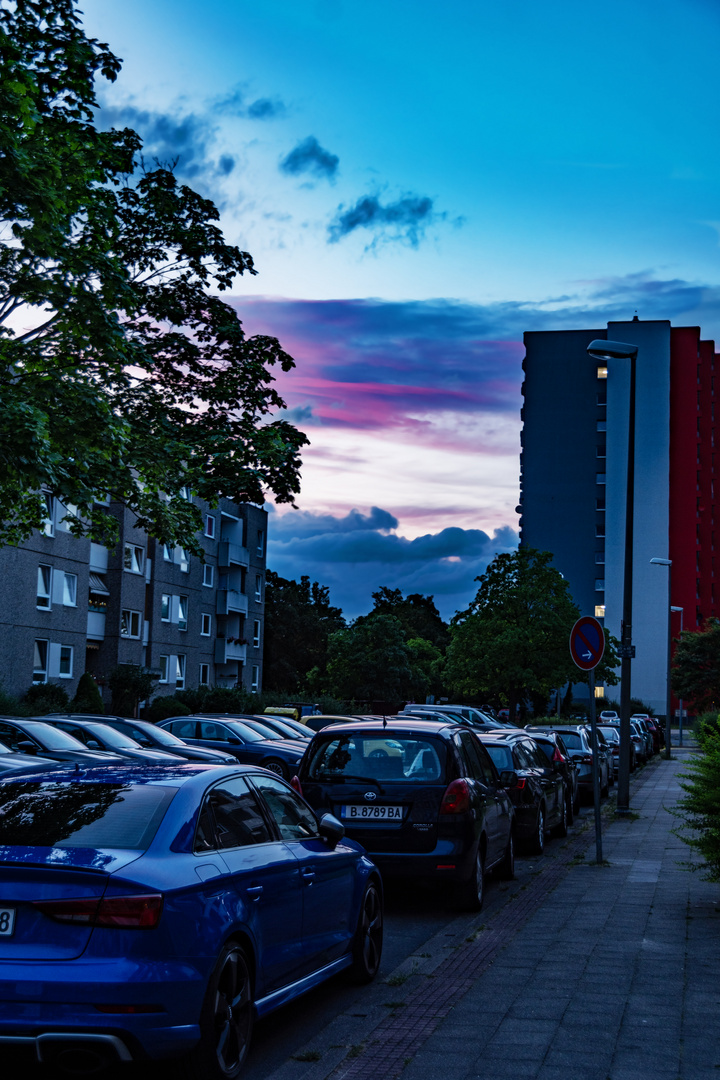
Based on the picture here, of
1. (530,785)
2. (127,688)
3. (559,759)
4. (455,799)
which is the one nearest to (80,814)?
(455,799)

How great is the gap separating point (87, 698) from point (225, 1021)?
36.5 meters

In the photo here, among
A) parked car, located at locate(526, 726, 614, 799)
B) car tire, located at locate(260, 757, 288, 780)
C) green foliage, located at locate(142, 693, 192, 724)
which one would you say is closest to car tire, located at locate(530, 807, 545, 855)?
parked car, located at locate(526, 726, 614, 799)

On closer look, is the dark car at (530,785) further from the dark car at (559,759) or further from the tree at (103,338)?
the tree at (103,338)

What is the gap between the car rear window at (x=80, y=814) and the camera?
5.28m

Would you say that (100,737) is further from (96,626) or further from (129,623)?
(129,623)

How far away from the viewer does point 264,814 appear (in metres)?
6.52

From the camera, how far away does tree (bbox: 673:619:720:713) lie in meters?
72.6

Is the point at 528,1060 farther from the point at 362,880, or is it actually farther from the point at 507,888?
the point at 507,888

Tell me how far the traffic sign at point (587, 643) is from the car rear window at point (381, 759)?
3.98 meters

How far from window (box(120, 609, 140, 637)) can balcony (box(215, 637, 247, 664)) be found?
41.1ft

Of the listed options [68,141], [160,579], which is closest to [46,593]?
[160,579]

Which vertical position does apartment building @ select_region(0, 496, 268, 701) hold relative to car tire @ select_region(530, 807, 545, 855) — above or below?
above

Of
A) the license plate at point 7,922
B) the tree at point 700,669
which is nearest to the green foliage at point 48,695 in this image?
the license plate at point 7,922

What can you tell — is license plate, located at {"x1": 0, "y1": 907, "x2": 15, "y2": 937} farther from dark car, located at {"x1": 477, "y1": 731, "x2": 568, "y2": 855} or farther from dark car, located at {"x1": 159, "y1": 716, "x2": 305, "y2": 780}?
dark car, located at {"x1": 159, "y1": 716, "x2": 305, "y2": 780}
